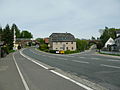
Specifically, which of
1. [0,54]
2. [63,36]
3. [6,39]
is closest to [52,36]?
[63,36]

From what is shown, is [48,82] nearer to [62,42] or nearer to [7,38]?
[7,38]

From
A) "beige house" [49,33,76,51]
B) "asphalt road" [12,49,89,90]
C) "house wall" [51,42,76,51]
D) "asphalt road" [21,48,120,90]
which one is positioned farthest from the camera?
"beige house" [49,33,76,51]

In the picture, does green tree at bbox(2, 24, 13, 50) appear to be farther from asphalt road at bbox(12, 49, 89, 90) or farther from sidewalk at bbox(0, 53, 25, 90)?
asphalt road at bbox(12, 49, 89, 90)

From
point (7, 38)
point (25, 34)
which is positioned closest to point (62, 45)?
point (7, 38)

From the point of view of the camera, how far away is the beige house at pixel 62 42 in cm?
8469

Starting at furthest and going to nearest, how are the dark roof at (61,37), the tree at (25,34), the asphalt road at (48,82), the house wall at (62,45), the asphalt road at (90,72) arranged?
1. the tree at (25,34)
2. the dark roof at (61,37)
3. the house wall at (62,45)
4. the asphalt road at (90,72)
5. the asphalt road at (48,82)

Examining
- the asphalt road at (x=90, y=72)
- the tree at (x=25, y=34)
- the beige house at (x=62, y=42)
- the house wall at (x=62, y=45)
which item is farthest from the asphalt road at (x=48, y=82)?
the tree at (x=25, y=34)

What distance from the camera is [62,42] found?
280 feet

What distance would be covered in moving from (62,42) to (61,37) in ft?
10.9

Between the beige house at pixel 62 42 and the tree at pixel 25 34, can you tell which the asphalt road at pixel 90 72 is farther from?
the tree at pixel 25 34

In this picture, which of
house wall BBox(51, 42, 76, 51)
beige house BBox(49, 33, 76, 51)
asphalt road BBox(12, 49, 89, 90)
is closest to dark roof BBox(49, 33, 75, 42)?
beige house BBox(49, 33, 76, 51)

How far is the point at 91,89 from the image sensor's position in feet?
22.2

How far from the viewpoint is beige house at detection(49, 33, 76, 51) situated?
84.7m

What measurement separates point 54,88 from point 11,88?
73.8 inches
